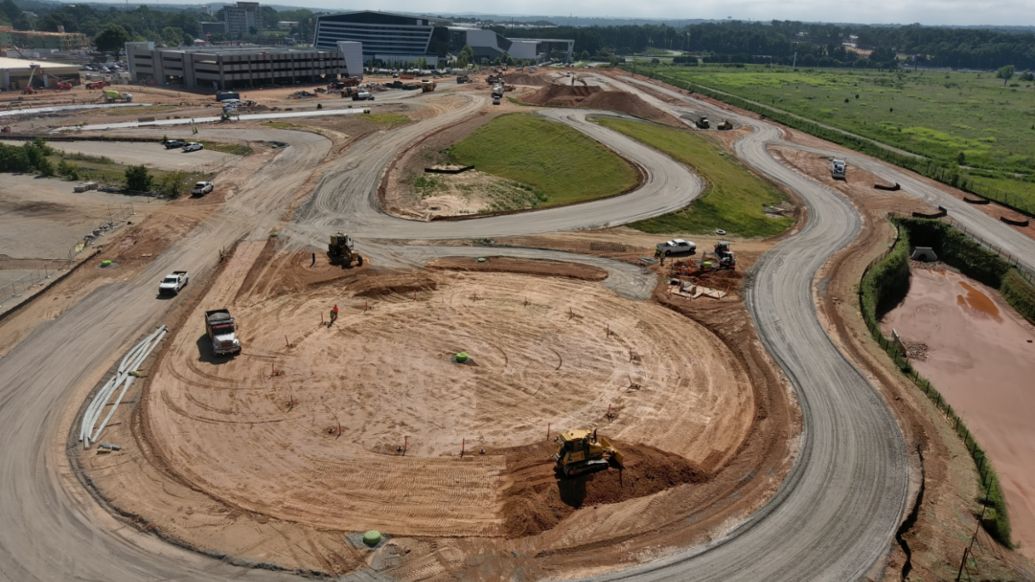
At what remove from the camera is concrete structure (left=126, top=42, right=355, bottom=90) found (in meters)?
171

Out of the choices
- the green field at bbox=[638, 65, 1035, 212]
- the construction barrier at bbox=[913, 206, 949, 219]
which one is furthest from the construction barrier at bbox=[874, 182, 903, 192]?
the green field at bbox=[638, 65, 1035, 212]

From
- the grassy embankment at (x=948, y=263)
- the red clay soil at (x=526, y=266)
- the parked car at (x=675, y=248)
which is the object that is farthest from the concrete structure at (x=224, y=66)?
the grassy embankment at (x=948, y=263)

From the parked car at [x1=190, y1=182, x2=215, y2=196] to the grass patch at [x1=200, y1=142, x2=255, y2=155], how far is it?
22061mm

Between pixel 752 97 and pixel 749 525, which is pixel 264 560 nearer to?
pixel 749 525

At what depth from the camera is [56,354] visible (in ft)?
147

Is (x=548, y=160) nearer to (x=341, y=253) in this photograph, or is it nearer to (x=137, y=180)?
(x=341, y=253)

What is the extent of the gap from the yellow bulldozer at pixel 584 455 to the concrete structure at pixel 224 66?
16782 centimetres

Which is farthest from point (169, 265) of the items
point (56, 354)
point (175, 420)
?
point (175, 420)

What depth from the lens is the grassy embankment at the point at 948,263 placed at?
39.6 meters

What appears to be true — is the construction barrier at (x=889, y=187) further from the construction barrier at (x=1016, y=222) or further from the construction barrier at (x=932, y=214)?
the construction barrier at (x=1016, y=222)

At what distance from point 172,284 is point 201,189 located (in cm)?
2884

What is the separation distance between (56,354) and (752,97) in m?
192

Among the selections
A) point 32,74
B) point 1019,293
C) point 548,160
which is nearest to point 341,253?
point 548,160

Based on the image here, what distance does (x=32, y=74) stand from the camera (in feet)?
555
